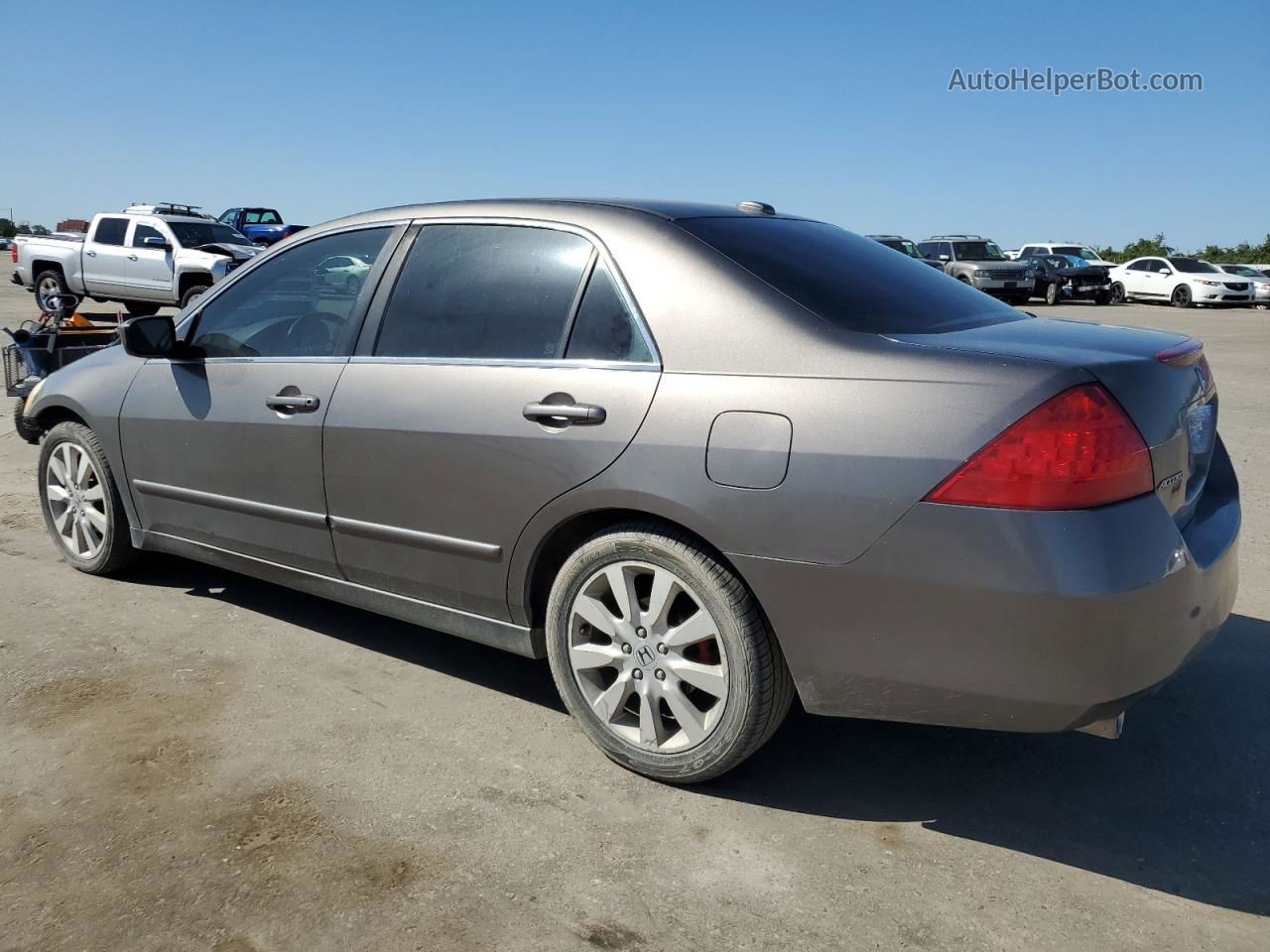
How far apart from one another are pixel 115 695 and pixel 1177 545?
10.6 ft

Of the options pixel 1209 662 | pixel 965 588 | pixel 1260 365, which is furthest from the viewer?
pixel 1260 365

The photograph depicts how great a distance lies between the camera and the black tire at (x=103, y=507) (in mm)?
4652

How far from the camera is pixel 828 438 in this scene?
262 cm

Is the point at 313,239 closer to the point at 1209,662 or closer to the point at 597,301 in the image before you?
the point at 597,301

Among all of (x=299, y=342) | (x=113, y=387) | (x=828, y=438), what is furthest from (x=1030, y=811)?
(x=113, y=387)

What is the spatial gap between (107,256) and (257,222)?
12.1 meters

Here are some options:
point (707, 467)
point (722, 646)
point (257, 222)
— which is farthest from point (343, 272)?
point (257, 222)

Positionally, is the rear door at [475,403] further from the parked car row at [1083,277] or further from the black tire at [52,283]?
the parked car row at [1083,277]

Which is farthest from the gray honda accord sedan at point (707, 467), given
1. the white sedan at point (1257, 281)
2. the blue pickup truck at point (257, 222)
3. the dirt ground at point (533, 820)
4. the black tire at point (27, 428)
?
the white sedan at point (1257, 281)

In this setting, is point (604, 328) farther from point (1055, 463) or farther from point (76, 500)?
point (76, 500)

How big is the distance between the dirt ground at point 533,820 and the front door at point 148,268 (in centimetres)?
1588

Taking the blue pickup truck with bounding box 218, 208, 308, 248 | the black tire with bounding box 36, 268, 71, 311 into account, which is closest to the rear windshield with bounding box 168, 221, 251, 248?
the black tire with bounding box 36, 268, 71, 311

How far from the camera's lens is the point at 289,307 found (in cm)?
411

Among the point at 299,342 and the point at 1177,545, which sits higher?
the point at 299,342
